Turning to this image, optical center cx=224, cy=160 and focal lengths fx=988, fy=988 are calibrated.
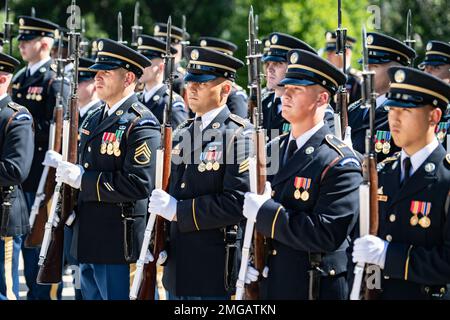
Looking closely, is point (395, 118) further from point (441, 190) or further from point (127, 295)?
point (127, 295)

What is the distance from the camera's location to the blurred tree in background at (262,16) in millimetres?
17312

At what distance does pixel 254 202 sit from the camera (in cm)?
587

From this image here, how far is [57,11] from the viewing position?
21.8 meters

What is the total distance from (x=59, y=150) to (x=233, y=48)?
374cm

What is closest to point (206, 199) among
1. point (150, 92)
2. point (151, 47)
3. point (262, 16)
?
point (150, 92)

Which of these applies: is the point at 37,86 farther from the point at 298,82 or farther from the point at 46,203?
the point at 298,82

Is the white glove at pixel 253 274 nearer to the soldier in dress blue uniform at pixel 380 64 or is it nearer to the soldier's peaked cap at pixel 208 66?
the soldier's peaked cap at pixel 208 66

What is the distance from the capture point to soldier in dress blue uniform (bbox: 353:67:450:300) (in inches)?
209

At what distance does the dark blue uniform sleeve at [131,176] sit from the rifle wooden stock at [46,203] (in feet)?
4.53

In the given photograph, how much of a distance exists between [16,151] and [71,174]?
98 centimetres

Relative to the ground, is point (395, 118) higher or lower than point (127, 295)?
higher

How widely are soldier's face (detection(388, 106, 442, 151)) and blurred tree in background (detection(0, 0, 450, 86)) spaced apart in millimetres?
9779

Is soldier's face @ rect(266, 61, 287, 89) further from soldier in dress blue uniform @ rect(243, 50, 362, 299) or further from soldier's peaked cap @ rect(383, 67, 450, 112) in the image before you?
soldier's peaked cap @ rect(383, 67, 450, 112)
